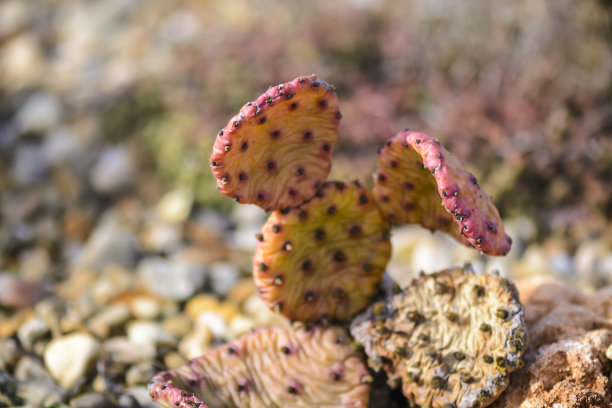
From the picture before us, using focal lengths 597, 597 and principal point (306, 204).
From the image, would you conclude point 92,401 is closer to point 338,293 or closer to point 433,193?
point 338,293

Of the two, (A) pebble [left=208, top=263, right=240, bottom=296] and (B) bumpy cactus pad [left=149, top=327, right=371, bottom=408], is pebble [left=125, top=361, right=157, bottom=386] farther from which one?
(A) pebble [left=208, top=263, right=240, bottom=296]

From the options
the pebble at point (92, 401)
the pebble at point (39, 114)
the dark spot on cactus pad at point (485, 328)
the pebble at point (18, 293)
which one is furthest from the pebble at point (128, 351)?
the pebble at point (39, 114)

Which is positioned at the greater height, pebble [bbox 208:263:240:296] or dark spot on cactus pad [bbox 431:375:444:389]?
pebble [bbox 208:263:240:296]

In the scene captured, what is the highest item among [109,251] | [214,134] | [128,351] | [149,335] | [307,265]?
[214,134]

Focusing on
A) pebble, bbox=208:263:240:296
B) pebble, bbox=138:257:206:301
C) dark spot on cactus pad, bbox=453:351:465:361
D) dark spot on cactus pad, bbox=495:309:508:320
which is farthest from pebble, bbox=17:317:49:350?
dark spot on cactus pad, bbox=495:309:508:320

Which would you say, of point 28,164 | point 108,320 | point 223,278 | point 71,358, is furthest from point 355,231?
point 28,164

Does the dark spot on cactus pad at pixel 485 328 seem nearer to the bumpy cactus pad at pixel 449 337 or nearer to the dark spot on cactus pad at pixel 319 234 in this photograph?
the bumpy cactus pad at pixel 449 337

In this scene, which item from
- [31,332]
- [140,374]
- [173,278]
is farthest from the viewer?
[173,278]
